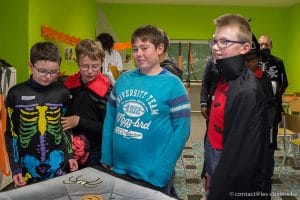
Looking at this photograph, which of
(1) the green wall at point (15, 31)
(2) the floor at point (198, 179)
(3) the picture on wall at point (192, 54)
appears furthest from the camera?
(3) the picture on wall at point (192, 54)

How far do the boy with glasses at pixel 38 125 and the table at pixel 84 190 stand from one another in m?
0.32

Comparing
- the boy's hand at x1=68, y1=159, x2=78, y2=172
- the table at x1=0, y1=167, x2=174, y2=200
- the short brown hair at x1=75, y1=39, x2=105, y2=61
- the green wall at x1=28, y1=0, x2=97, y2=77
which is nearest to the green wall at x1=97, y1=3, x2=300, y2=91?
the green wall at x1=28, y1=0, x2=97, y2=77

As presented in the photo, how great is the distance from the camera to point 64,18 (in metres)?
5.21

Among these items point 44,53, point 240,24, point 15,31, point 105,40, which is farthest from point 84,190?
point 105,40

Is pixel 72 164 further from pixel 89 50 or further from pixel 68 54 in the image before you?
pixel 68 54

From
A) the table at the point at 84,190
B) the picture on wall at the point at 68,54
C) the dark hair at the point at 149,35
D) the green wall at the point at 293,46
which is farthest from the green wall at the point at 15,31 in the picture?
the green wall at the point at 293,46

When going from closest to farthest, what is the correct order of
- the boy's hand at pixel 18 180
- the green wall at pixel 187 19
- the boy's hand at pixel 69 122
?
the boy's hand at pixel 18 180
the boy's hand at pixel 69 122
the green wall at pixel 187 19

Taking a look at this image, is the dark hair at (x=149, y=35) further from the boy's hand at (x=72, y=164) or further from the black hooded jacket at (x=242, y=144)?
the boy's hand at (x=72, y=164)

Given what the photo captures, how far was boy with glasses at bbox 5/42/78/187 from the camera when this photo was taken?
171cm

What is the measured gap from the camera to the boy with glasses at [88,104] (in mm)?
1878

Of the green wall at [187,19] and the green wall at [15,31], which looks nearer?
the green wall at [15,31]

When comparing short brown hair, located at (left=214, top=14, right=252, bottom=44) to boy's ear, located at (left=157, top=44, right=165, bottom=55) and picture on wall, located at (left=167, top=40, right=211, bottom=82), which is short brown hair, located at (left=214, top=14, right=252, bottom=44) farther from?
picture on wall, located at (left=167, top=40, right=211, bottom=82)

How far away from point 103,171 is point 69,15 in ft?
14.4

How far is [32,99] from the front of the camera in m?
1.73
